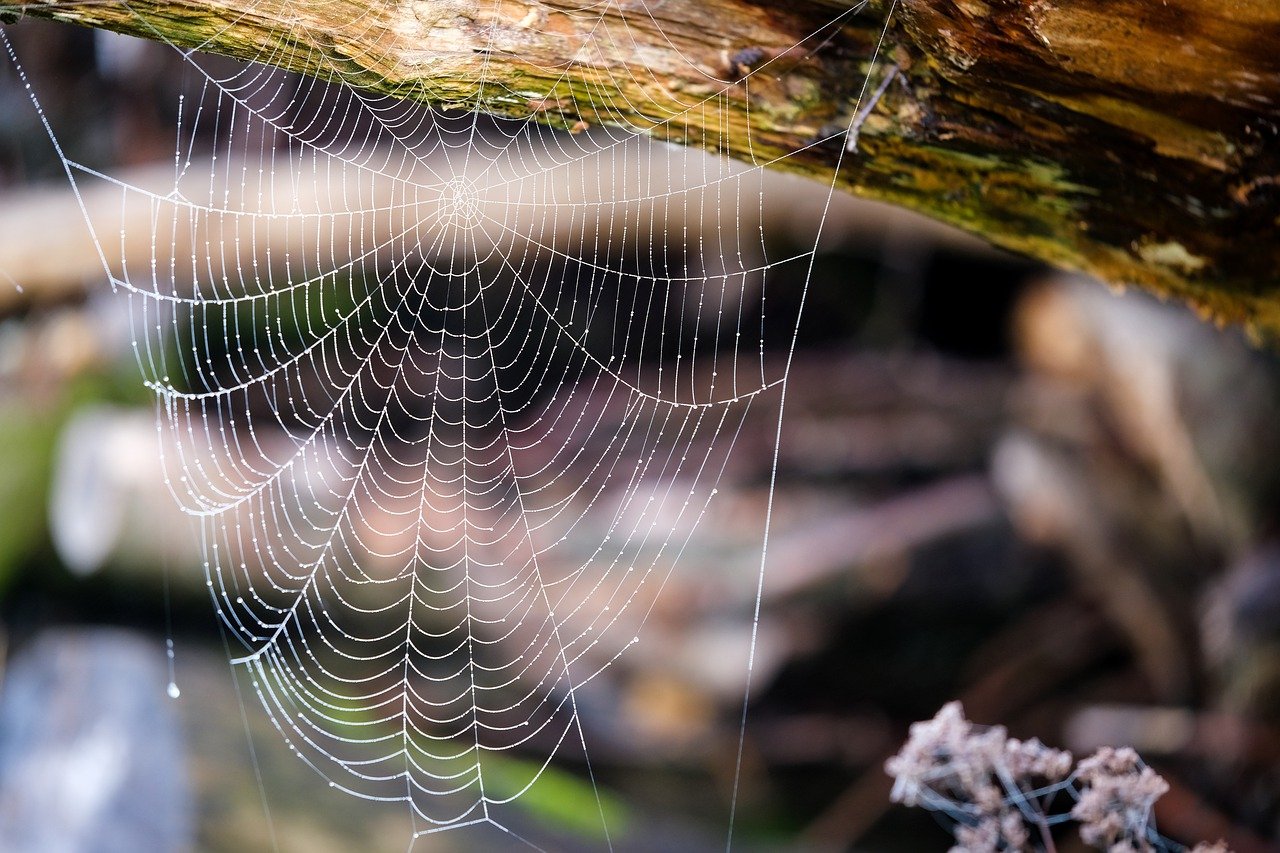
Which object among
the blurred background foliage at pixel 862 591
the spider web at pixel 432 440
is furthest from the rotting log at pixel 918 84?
the blurred background foliage at pixel 862 591

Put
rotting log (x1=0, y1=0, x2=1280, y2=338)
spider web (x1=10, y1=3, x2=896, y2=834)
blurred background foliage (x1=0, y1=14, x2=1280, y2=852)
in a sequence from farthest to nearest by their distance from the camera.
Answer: spider web (x1=10, y1=3, x2=896, y2=834) < blurred background foliage (x1=0, y1=14, x2=1280, y2=852) < rotting log (x1=0, y1=0, x2=1280, y2=338)

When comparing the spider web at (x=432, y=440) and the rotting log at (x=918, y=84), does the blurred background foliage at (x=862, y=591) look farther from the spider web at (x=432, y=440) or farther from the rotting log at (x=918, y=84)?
the rotting log at (x=918, y=84)

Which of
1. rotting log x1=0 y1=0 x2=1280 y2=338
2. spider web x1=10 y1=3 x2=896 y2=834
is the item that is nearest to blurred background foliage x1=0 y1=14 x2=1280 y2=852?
spider web x1=10 y1=3 x2=896 y2=834

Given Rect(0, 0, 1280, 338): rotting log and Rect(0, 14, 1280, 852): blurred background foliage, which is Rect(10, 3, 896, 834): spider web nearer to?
Rect(0, 14, 1280, 852): blurred background foliage

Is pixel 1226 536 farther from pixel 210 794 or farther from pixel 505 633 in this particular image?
pixel 210 794

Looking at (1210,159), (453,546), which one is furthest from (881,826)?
(1210,159)

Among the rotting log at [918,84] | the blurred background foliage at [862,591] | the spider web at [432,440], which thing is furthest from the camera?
the spider web at [432,440]
